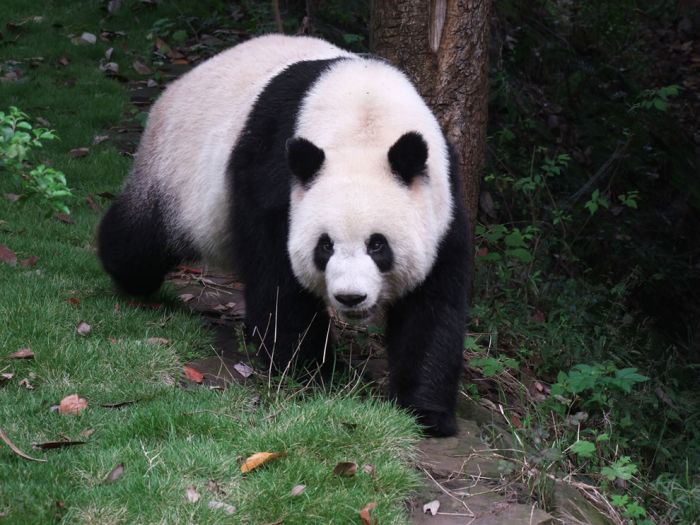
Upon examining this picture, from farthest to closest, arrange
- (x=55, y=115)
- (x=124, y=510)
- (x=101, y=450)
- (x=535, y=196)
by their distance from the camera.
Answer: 1. (x=55, y=115)
2. (x=535, y=196)
3. (x=101, y=450)
4. (x=124, y=510)

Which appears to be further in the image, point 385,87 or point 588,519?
point 385,87

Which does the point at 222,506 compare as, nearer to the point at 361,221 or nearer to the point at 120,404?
the point at 120,404

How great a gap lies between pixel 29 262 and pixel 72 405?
2.31 metres

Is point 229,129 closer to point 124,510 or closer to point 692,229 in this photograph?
point 124,510

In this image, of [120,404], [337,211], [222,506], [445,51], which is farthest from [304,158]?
[445,51]

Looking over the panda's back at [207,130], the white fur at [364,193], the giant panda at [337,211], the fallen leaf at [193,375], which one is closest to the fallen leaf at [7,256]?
the panda's back at [207,130]

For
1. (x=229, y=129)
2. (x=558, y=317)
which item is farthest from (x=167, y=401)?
(x=558, y=317)

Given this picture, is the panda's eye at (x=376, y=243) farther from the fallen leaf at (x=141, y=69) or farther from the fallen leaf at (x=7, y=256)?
the fallen leaf at (x=141, y=69)

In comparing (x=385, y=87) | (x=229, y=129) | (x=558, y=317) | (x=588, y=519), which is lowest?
(x=558, y=317)

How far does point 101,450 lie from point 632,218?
19.8ft

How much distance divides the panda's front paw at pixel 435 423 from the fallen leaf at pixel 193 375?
1.14 metres

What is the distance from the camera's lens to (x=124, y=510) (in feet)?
11.3

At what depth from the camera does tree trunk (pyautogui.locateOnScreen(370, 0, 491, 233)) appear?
5949mm

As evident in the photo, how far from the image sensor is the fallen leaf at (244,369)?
16.6ft
